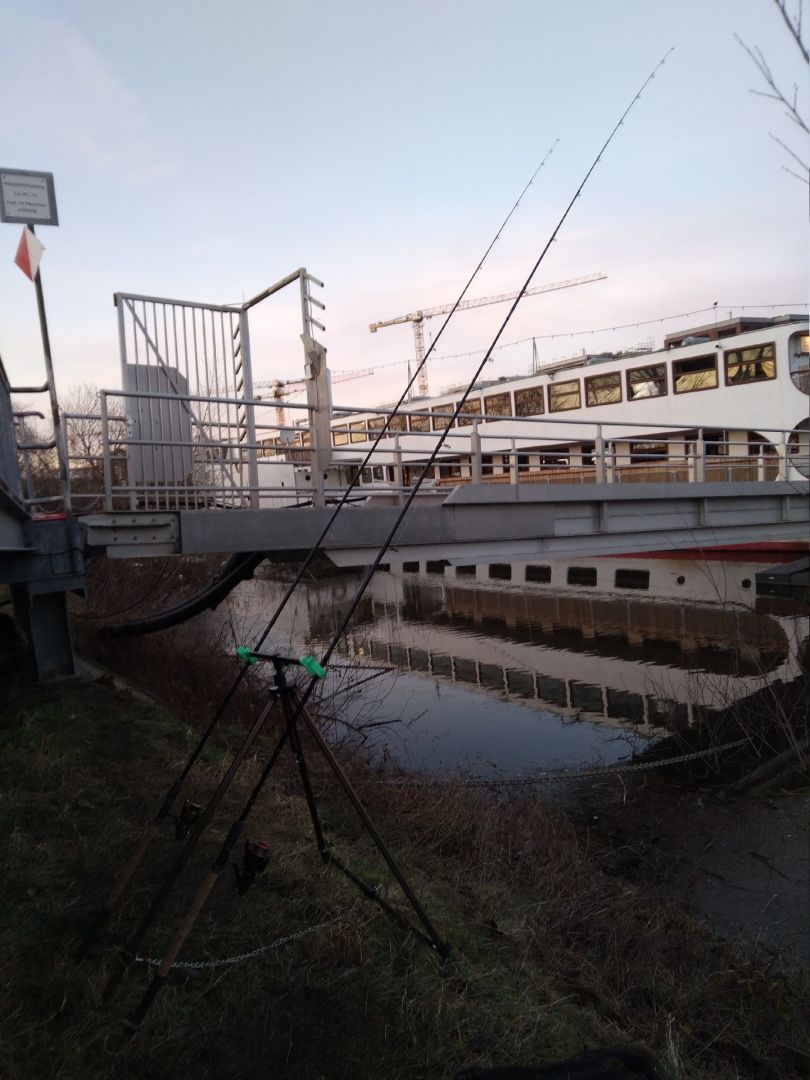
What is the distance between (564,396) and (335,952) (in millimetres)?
32107

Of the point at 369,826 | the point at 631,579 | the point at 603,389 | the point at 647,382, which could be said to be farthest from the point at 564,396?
the point at 369,826

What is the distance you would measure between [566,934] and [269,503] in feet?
47.8

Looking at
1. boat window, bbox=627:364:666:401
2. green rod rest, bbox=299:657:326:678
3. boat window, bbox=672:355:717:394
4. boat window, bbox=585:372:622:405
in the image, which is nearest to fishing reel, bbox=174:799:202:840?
green rod rest, bbox=299:657:326:678

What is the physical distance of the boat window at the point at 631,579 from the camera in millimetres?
30094

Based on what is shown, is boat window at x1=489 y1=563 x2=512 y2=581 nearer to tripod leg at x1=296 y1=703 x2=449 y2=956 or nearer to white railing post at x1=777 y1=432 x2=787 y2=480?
white railing post at x1=777 y1=432 x2=787 y2=480

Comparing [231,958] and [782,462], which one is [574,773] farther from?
[782,462]

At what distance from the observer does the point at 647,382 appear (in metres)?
31.2

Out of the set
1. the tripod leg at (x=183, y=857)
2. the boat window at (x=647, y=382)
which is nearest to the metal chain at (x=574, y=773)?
the tripod leg at (x=183, y=857)

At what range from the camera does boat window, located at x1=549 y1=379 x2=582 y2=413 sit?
110 feet

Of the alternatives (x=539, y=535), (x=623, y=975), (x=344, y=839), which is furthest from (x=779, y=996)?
(x=539, y=535)

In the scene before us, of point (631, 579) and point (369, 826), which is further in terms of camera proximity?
point (631, 579)

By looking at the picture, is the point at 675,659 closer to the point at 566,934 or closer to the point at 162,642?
the point at 162,642

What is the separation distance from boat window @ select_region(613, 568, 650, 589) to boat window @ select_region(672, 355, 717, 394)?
7471 millimetres

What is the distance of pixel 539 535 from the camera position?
10.6 metres
